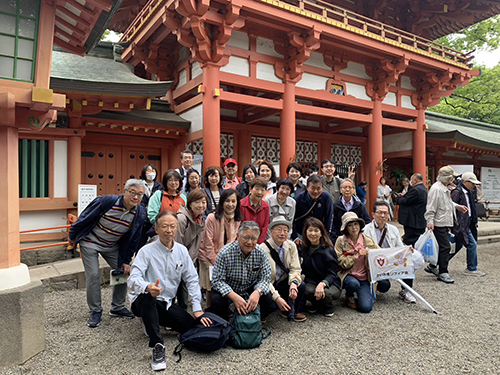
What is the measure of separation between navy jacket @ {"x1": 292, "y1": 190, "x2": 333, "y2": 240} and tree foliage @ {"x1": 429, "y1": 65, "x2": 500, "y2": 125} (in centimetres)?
2034

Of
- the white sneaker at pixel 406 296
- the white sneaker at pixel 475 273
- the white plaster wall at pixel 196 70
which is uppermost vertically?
the white plaster wall at pixel 196 70

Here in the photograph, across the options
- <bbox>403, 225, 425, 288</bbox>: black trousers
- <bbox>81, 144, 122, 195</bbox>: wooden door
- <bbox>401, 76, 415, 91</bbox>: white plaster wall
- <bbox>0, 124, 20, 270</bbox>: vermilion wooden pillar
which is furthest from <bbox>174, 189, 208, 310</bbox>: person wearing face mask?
<bbox>401, 76, 415, 91</bbox>: white plaster wall

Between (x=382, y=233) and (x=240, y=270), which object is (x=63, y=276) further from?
(x=382, y=233)

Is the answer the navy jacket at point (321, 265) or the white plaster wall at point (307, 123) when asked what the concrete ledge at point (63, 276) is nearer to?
the navy jacket at point (321, 265)

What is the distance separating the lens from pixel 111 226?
11.8 feet

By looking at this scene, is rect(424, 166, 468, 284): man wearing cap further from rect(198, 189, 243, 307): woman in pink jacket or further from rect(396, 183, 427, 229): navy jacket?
rect(198, 189, 243, 307): woman in pink jacket

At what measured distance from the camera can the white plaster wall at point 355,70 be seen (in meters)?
10.1

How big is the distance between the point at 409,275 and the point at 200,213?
8.84 feet

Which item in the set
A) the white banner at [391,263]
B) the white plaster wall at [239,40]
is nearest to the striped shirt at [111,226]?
the white banner at [391,263]

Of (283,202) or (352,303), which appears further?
(283,202)

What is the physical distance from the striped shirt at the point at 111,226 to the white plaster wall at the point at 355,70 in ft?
27.8

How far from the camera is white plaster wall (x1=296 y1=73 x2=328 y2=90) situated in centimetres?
912

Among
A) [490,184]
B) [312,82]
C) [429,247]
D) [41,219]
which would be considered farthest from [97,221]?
[490,184]

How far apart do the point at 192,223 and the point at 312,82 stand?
6.92m
